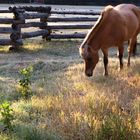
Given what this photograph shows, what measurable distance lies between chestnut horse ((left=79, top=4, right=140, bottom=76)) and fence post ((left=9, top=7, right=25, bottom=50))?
4596 millimetres

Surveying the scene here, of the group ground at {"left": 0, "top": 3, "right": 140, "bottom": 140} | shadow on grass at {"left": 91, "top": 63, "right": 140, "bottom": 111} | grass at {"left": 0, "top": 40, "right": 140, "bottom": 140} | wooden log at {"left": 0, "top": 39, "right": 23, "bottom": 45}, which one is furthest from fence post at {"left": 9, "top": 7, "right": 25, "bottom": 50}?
shadow on grass at {"left": 91, "top": 63, "right": 140, "bottom": 111}

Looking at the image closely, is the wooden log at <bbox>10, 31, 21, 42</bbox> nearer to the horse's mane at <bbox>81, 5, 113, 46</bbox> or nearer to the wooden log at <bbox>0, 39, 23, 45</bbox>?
the wooden log at <bbox>0, 39, 23, 45</bbox>

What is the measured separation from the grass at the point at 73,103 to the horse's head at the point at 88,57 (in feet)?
0.60

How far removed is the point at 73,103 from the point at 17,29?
350 inches

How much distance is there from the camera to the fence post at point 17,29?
1464 cm

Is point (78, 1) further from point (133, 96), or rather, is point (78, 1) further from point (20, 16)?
point (133, 96)

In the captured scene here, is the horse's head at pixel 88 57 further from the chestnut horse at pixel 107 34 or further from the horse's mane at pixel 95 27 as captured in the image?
the horse's mane at pixel 95 27

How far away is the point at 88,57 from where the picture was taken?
9.01 metres

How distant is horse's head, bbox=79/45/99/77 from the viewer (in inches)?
352

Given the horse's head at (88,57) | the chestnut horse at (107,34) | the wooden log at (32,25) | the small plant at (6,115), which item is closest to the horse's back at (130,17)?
the chestnut horse at (107,34)

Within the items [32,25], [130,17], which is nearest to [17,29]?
[32,25]

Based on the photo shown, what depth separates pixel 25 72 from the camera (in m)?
7.54

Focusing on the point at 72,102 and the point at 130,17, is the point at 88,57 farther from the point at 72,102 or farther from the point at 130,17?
the point at 72,102

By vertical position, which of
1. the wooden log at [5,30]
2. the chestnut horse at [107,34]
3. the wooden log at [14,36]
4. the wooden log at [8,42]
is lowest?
the wooden log at [8,42]
